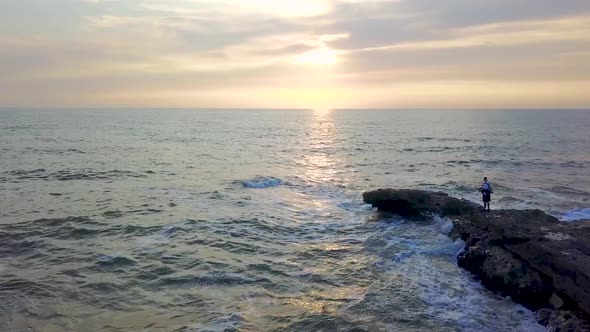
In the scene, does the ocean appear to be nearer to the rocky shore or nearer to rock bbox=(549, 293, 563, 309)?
the rocky shore

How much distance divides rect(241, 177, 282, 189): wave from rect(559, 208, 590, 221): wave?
2137 cm

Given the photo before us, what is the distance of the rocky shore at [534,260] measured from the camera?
41.9 ft

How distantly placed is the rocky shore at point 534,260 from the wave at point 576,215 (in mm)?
5150

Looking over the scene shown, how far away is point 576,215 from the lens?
26.1 m

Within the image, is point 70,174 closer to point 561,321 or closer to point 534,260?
point 534,260

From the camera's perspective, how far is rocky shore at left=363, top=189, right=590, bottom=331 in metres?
12.8

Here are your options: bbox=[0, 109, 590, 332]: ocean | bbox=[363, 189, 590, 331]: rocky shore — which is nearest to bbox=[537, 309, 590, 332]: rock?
bbox=[363, 189, 590, 331]: rocky shore

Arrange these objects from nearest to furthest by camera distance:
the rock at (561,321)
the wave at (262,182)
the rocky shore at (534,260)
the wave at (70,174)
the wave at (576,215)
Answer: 1. the rock at (561,321)
2. the rocky shore at (534,260)
3. the wave at (576,215)
4. the wave at (70,174)
5. the wave at (262,182)

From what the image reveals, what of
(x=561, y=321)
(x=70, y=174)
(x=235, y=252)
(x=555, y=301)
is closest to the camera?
(x=561, y=321)

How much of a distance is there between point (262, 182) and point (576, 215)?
2315cm

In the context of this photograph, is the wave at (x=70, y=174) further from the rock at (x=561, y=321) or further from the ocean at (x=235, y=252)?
the rock at (x=561, y=321)

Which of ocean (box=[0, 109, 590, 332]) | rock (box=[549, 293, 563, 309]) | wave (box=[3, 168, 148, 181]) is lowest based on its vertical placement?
ocean (box=[0, 109, 590, 332])

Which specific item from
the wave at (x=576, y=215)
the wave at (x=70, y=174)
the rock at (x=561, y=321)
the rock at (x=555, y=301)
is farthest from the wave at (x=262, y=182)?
the rock at (x=561, y=321)

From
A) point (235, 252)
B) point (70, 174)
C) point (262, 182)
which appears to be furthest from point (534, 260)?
point (70, 174)
